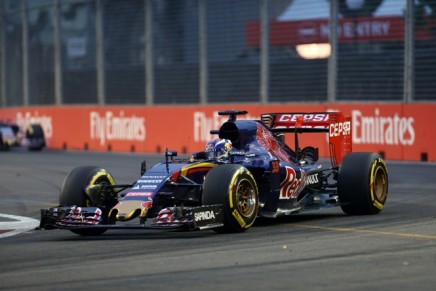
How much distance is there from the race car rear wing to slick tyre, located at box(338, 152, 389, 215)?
0.86m

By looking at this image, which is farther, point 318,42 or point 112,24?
point 112,24

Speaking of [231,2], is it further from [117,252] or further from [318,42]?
[117,252]

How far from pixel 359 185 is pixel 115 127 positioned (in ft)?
71.3

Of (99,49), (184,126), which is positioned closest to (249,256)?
(184,126)

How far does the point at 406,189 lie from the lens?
17453mm

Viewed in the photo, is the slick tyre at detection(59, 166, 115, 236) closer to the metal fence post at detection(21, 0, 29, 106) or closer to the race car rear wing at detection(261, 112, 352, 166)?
the race car rear wing at detection(261, 112, 352, 166)

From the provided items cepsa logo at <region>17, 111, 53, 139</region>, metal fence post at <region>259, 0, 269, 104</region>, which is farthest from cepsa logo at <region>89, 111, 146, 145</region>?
metal fence post at <region>259, 0, 269, 104</region>

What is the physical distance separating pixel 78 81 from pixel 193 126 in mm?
9175

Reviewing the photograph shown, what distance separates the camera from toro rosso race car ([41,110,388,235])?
11516 mm

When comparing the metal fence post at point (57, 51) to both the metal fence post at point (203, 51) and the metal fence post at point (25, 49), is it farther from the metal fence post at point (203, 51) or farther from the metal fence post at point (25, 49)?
the metal fence post at point (203, 51)

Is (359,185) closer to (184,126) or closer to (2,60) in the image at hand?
(184,126)

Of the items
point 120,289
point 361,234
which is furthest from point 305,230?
point 120,289

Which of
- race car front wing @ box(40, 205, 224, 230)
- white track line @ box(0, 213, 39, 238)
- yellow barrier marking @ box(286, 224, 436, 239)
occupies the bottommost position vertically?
white track line @ box(0, 213, 39, 238)

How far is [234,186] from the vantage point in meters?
11.6
